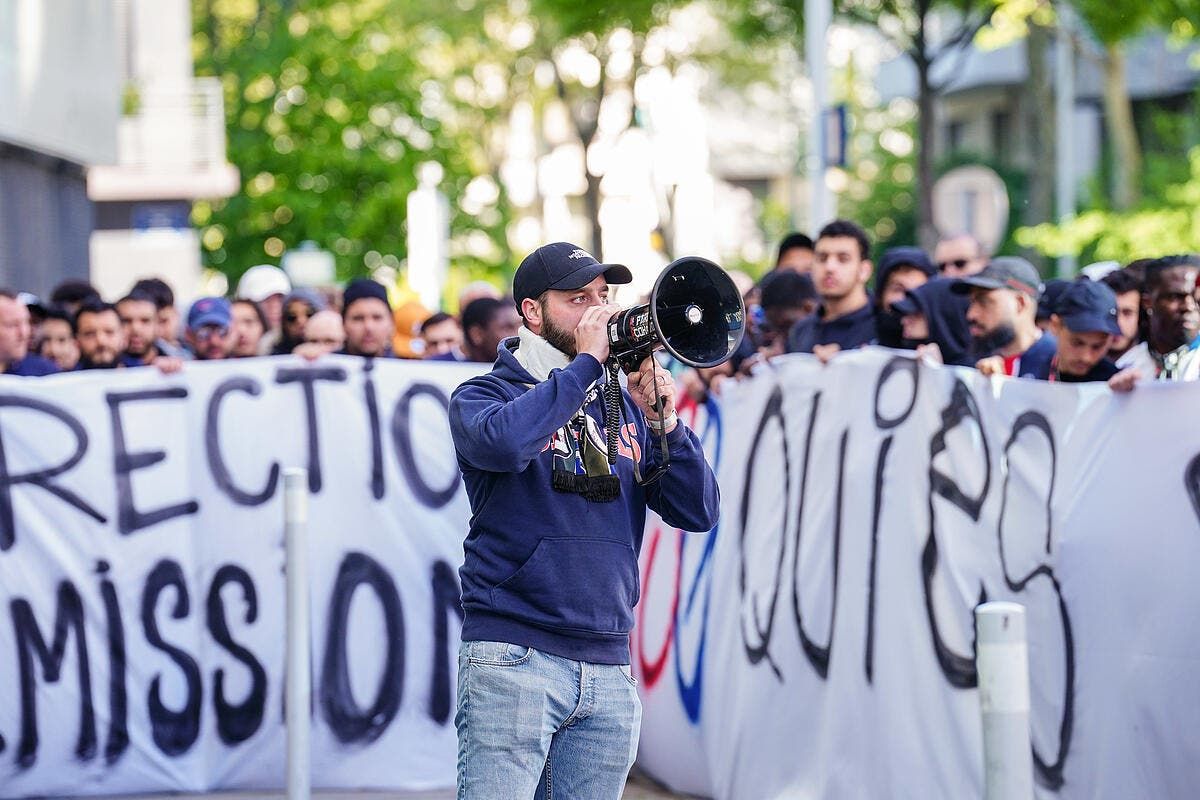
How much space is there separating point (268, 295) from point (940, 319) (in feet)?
18.7

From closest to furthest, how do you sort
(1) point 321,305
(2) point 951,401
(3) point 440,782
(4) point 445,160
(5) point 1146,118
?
1. (2) point 951,401
2. (3) point 440,782
3. (1) point 321,305
4. (4) point 445,160
5. (5) point 1146,118

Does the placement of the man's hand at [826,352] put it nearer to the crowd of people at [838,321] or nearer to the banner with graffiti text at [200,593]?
the crowd of people at [838,321]

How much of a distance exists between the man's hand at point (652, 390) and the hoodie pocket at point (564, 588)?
308 millimetres

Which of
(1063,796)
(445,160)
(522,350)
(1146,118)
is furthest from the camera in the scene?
(1146,118)

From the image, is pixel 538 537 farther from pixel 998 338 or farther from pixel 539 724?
Answer: pixel 998 338

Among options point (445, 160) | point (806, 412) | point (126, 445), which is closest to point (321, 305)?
point (126, 445)

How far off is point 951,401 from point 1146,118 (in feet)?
106

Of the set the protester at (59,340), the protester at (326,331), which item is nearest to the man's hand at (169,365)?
the protester at (326,331)

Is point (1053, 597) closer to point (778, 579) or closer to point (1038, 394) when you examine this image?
point (1038, 394)

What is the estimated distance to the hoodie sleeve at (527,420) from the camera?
4.30 meters

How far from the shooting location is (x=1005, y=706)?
371cm

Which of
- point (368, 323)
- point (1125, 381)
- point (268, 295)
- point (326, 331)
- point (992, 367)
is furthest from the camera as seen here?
point (268, 295)

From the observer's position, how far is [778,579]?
714 centimetres

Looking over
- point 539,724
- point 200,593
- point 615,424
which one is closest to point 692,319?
point 615,424
